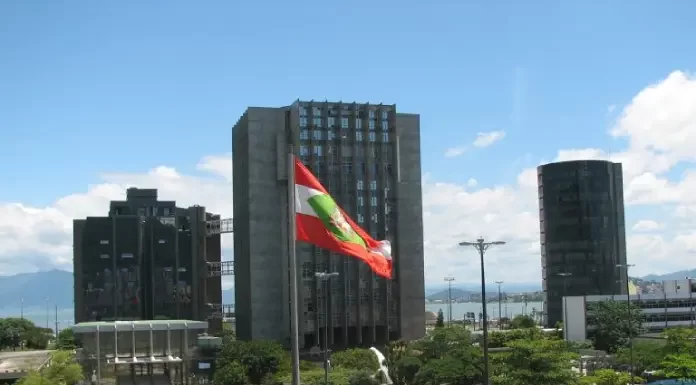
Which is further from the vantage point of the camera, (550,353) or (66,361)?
(66,361)

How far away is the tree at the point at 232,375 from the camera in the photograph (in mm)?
96688

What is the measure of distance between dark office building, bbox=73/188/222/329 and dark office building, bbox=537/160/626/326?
74382 millimetres

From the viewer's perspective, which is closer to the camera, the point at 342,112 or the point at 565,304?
the point at 342,112

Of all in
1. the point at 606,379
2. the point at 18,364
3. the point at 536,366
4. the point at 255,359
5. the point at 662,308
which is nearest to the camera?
the point at 536,366

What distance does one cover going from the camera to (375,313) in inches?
5162

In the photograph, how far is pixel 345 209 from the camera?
12950 centimetres

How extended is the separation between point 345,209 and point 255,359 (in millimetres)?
36583

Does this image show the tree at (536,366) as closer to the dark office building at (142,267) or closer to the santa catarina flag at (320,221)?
the santa catarina flag at (320,221)

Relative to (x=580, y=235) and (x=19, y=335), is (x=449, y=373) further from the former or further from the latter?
(x=580, y=235)

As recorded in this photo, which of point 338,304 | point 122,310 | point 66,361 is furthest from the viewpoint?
point 122,310

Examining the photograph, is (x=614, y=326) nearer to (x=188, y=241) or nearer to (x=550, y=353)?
(x=550, y=353)

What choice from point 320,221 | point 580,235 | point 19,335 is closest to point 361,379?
point 320,221

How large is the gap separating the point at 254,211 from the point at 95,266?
58647mm

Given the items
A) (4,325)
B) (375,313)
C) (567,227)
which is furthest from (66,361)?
(567,227)
